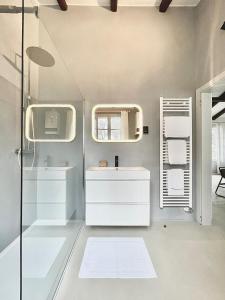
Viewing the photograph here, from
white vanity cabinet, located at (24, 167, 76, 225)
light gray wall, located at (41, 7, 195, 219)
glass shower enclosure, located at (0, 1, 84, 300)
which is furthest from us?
light gray wall, located at (41, 7, 195, 219)

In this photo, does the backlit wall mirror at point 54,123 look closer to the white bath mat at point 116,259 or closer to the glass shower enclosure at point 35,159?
the glass shower enclosure at point 35,159

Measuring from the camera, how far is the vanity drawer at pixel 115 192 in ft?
10.5

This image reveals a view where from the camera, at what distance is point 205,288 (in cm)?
189

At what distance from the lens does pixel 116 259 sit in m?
2.38

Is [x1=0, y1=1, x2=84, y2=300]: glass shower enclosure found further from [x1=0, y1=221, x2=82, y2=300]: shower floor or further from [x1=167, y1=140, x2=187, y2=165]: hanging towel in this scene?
[x1=167, y1=140, x2=187, y2=165]: hanging towel

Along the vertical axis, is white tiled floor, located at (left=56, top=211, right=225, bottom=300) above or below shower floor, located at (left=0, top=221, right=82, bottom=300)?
below

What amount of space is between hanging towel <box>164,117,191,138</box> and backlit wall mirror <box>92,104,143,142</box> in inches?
15.8

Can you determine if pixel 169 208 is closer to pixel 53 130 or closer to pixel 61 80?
pixel 53 130

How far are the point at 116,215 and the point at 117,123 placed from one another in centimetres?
135

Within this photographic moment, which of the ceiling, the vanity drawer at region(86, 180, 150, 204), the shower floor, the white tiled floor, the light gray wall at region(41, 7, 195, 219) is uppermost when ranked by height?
the ceiling

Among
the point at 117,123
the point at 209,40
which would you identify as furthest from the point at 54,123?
the point at 209,40

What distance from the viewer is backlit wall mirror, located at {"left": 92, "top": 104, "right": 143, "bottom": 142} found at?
3.65m

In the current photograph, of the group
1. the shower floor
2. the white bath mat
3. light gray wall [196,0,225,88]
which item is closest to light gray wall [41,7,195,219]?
light gray wall [196,0,225,88]

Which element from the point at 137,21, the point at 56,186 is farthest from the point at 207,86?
the point at 56,186
